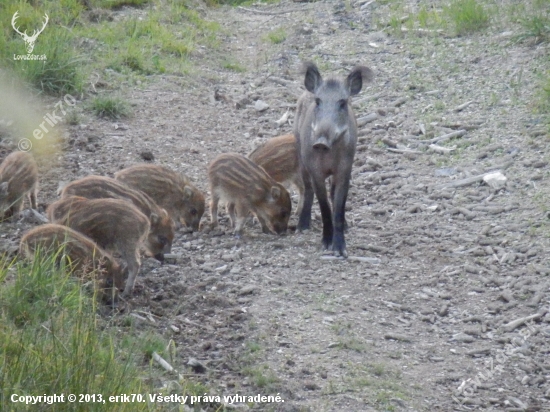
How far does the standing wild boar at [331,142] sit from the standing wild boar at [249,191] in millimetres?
376

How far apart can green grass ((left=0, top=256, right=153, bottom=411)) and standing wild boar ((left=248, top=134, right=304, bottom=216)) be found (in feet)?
11.7

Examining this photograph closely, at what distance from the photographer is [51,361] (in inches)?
172

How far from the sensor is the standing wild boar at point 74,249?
612 centimetres

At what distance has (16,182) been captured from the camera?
7.77 metres

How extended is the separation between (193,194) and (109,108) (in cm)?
228

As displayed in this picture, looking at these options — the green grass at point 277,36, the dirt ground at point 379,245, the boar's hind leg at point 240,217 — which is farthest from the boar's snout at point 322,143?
the green grass at point 277,36

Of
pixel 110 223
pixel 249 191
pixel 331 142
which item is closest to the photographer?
pixel 110 223

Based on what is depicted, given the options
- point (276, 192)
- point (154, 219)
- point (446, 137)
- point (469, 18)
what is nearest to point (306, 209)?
point (276, 192)

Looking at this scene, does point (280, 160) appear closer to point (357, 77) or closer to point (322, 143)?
point (357, 77)

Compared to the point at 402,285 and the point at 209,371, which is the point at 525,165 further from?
the point at 209,371

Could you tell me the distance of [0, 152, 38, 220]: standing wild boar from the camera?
25.3 feet

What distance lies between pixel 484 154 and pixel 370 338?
351cm

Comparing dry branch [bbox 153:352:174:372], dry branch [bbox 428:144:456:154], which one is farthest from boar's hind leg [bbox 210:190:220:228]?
dry branch [bbox 153:352:174:372]

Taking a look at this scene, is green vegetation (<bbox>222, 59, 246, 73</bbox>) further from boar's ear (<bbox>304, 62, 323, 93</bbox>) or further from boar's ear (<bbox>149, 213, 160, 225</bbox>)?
boar's ear (<bbox>149, 213, 160, 225</bbox>)
